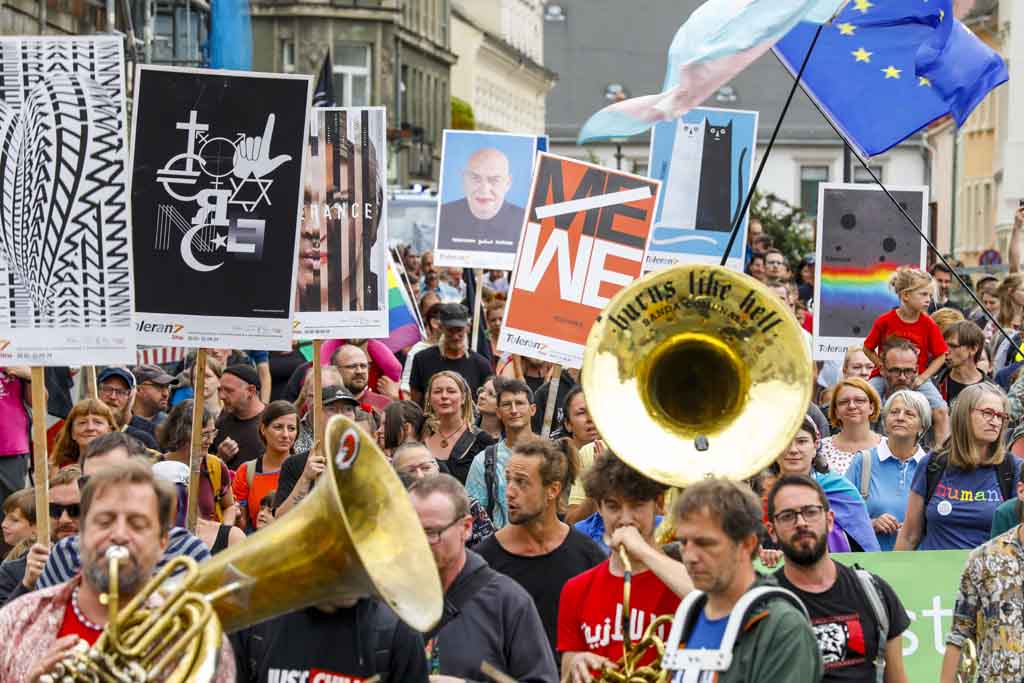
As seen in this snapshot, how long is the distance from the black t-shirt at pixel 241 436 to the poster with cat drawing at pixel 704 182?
3.82 meters

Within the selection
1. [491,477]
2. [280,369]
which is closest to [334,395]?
[491,477]

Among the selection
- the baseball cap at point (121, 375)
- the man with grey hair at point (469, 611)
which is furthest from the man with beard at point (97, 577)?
the baseball cap at point (121, 375)

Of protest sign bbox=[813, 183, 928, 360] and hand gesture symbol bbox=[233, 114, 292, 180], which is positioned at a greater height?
hand gesture symbol bbox=[233, 114, 292, 180]

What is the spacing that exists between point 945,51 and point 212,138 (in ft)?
15.0

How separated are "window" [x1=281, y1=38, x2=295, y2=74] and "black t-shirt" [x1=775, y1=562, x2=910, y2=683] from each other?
50.5 m

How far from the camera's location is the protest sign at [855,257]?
14.2 metres

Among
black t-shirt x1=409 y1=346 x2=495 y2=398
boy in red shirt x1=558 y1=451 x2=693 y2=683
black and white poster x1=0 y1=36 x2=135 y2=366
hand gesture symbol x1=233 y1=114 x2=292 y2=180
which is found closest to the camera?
boy in red shirt x1=558 y1=451 x2=693 y2=683

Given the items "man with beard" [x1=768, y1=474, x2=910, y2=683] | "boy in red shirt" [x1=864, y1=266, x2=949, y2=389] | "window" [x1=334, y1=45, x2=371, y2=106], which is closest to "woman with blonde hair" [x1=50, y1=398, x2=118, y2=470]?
"man with beard" [x1=768, y1=474, x2=910, y2=683]

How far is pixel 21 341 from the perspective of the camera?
26.5 ft

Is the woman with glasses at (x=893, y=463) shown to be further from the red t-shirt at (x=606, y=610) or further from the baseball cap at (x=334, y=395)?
the red t-shirt at (x=606, y=610)

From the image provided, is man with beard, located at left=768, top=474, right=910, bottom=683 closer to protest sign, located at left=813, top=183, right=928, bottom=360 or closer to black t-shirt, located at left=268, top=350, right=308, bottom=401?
protest sign, located at left=813, top=183, right=928, bottom=360

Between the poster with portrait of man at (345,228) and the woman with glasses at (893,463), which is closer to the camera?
the woman with glasses at (893,463)

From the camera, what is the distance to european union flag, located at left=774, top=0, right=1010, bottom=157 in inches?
462

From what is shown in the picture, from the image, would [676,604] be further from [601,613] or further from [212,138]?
[212,138]
